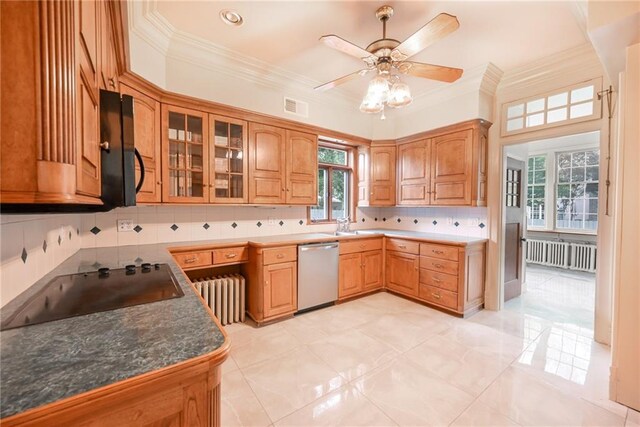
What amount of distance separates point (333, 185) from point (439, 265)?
1.90 m

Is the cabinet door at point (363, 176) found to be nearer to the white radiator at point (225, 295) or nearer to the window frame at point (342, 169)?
the window frame at point (342, 169)

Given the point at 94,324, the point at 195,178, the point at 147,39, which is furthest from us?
the point at 195,178

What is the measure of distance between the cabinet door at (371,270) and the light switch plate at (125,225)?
2652 millimetres

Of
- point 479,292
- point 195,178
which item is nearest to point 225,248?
point 195,178

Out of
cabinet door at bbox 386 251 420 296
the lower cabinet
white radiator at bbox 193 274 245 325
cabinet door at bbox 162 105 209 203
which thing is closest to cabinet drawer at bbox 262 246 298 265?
the lower cabinet

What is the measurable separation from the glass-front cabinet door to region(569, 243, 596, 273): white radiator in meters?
5.95

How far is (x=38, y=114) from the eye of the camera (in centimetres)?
51

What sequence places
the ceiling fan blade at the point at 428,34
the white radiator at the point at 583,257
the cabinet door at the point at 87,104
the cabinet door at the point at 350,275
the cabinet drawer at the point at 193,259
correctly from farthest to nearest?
the white radiator at the point at 583,257 → the cabinet door at the point at 350,275 → the cabinet drawer at the point at 193,259 → the ceiling fan blade at the point at 428,34 → the cabinet door at the point at 87,104

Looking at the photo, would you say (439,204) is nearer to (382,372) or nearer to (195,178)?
(382,372)

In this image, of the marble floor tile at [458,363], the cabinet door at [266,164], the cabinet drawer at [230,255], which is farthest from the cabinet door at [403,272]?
the cabinet drawer at [230,255]

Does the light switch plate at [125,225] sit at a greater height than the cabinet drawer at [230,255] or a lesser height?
greater

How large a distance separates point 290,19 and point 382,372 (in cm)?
287

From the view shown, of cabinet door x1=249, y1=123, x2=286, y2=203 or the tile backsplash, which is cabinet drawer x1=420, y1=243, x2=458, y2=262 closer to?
the tile backsplash

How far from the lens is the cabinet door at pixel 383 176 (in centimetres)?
409
